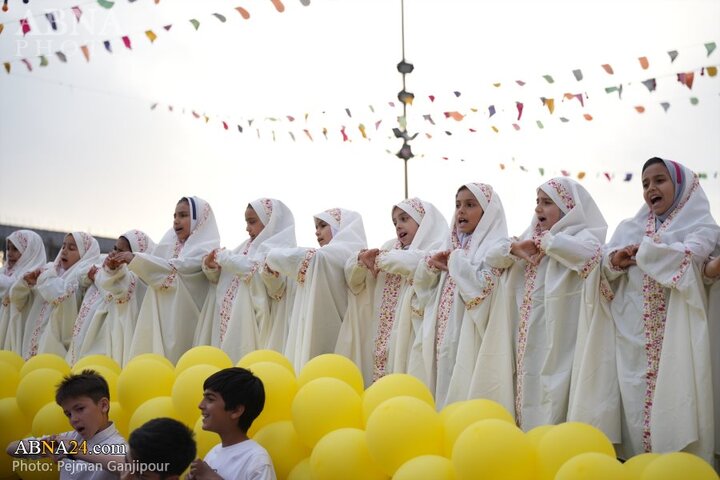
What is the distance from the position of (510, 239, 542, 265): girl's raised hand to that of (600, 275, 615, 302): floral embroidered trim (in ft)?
1.39

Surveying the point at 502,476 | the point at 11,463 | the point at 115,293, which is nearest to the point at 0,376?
the point at 11,463

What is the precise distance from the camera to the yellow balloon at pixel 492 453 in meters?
3.23

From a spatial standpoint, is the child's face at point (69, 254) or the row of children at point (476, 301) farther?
the child's face at point (69, 254)

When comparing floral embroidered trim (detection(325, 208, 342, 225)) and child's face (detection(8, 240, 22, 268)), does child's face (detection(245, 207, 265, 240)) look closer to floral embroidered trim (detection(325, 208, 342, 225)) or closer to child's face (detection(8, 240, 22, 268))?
floral embroidered trim (detection(325, 208, 342, 225))

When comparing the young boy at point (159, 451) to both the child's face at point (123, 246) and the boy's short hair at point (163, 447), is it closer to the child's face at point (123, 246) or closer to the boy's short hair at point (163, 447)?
the boy's short hair at point (163, 447)

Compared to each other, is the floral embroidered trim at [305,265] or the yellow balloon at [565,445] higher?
the floral embroidered trim at [305,265]

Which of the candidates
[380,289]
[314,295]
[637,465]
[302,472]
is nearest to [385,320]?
[380,289]

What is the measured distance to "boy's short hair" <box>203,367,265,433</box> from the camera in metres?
3.75

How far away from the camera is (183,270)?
6824mm

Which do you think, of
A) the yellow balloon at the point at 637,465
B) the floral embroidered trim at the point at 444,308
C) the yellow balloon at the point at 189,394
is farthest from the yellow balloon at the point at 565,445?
the floral embroidered trim at the point at 444,308

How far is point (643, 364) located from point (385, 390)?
4.72 feet

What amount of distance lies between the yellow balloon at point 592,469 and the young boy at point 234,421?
1.25m

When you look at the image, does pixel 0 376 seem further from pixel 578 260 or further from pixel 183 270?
pixel 578 260

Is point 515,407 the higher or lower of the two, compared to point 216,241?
lower
